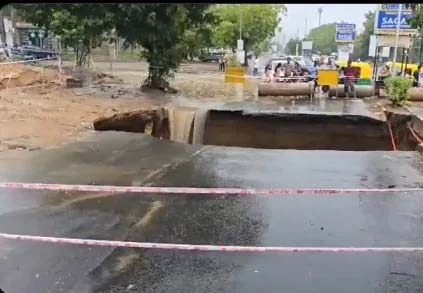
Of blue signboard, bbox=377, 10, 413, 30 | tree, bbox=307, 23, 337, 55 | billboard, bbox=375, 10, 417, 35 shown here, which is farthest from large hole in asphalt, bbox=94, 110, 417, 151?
tree, bbox=307, 23, 337, 55

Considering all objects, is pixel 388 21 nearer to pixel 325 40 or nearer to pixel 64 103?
pixel 64 103

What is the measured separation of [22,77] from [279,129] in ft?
34.0

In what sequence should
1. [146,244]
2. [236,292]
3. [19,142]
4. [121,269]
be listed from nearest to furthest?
[236,292] < [121,269] < [146,244] < [19,142]

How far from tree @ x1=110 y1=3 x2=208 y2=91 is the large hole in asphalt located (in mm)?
4154

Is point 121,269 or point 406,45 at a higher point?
point 406,45

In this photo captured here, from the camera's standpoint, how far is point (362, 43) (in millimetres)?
79125

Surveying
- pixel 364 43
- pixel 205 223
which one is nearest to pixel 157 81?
pixel 205 223

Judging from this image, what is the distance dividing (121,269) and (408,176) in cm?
608

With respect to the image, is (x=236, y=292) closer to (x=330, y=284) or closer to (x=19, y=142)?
(x=330, y=284)

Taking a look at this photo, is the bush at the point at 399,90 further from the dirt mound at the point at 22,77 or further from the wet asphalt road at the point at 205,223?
the dirt mound at the point at 22,77

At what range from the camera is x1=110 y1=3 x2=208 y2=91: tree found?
17.9 metres

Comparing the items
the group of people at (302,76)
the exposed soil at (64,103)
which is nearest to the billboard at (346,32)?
the group of people at (302,76)

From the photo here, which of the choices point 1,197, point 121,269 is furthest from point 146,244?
point 1,197

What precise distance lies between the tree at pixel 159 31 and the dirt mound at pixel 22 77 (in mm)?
3696
